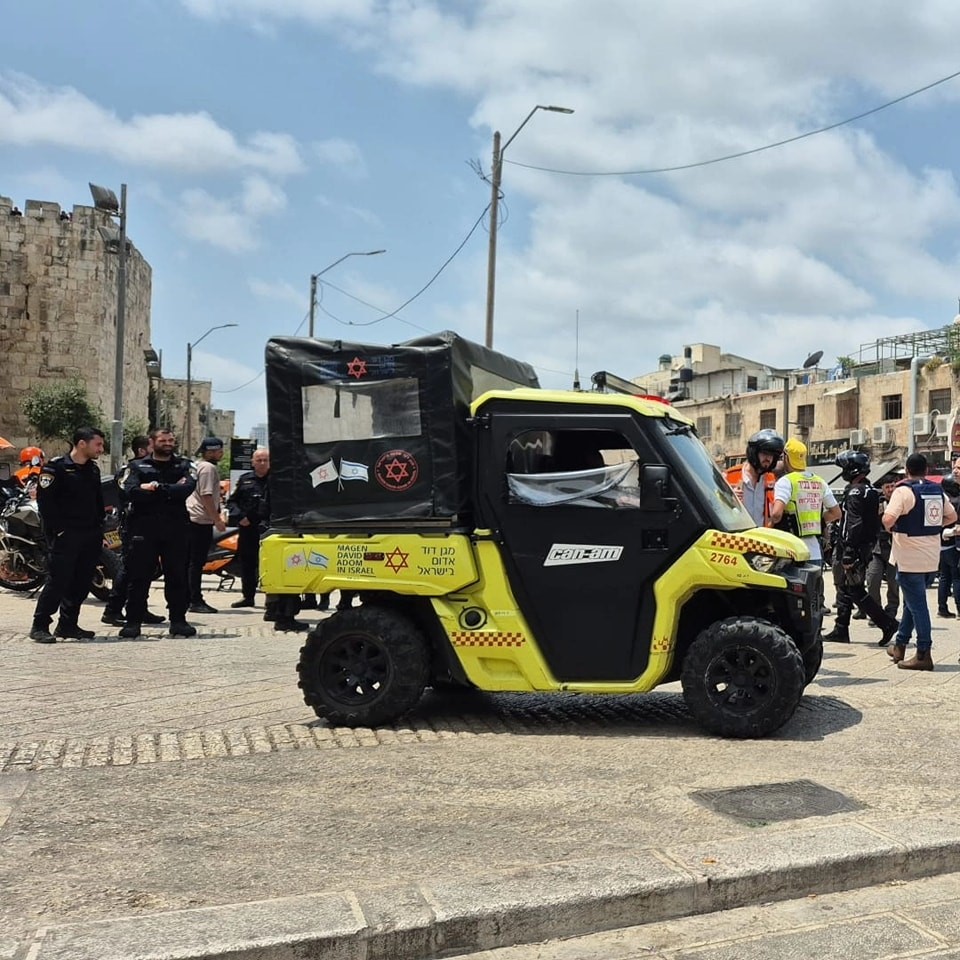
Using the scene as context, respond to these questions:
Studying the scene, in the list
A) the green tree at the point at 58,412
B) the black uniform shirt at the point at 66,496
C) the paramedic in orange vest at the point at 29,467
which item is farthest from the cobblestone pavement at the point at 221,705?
the green tree at the point at 58,412

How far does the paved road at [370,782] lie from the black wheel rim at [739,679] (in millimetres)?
215

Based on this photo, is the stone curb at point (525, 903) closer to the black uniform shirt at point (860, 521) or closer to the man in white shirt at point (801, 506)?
the man in white shirt at point (801, 506)

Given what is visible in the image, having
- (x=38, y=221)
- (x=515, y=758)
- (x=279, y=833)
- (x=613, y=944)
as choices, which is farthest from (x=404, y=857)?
(x=38, y=221)

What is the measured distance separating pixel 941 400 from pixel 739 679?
133ft

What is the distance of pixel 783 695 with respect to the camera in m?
5.68

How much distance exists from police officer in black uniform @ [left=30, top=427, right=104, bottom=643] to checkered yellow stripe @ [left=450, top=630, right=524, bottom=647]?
4668mm

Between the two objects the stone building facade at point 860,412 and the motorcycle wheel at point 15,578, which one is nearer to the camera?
the motorcycle wheel at point 15,578

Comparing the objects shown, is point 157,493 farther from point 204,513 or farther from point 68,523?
point 204,513

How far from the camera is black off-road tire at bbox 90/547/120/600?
38.5 feet

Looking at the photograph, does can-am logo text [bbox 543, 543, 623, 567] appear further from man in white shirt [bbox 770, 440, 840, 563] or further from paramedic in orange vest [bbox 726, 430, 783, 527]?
man in white shirt [bbox 770, 440, 840, 563]

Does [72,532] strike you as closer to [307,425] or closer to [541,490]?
[307,425]

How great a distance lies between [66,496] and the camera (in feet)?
30.8

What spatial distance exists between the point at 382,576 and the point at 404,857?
2.26 meters

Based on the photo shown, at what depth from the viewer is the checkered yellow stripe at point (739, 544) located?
5.80 metres
